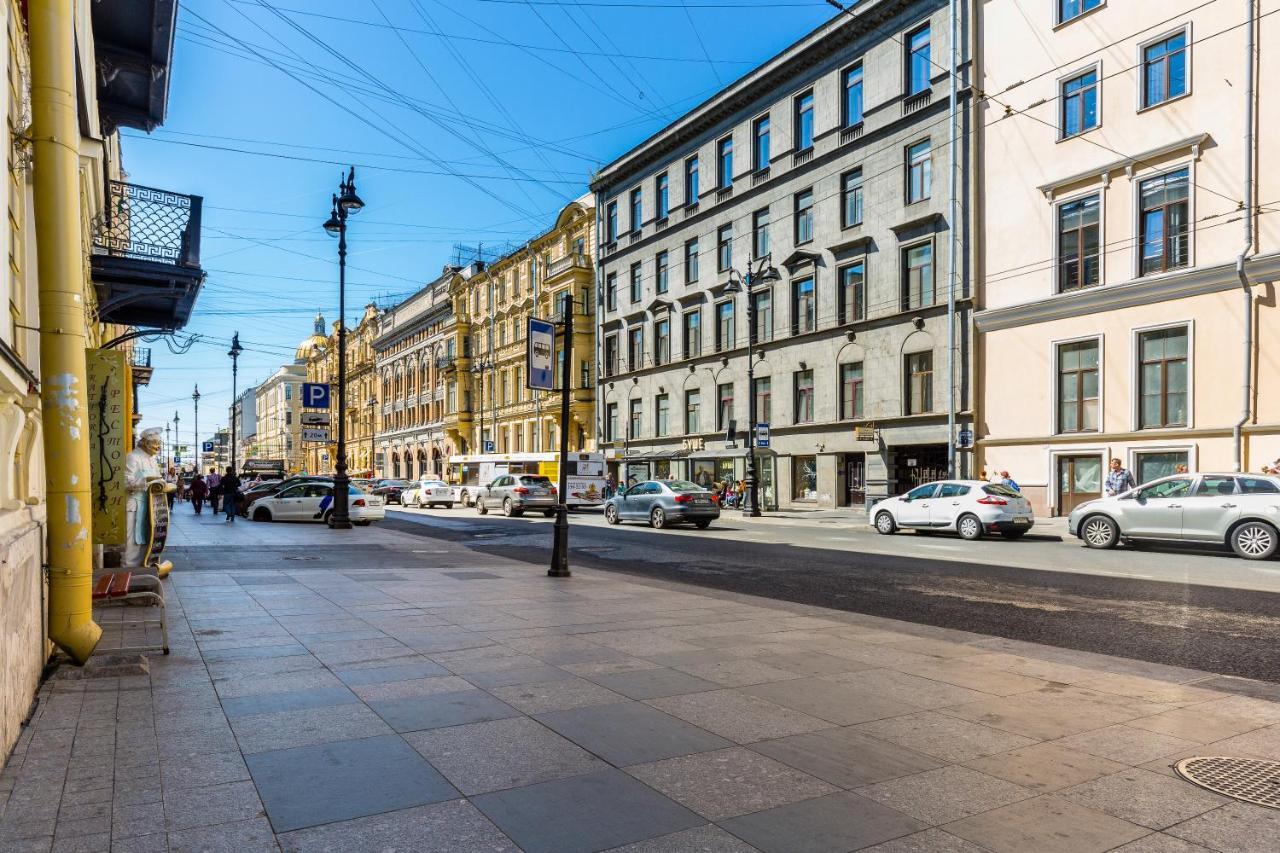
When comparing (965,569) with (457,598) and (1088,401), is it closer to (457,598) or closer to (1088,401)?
(457,598)

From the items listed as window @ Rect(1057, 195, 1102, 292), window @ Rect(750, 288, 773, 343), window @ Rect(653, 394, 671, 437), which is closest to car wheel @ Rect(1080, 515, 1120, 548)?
window @ Rect(1057, 195, 1102, 292)

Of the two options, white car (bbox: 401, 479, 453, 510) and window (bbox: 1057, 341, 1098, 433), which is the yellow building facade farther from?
window (bbox: 1057, 341, 1098, 433)

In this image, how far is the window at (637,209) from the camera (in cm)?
4762

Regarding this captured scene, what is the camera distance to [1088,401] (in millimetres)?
25953

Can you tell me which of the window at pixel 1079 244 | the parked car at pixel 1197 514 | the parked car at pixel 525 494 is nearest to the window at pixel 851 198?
the window at pixel 1079 244

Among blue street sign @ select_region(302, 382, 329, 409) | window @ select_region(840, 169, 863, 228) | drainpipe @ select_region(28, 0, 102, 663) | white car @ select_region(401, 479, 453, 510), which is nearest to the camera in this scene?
drainpipe @ select_region(28, 0, 102, 663)

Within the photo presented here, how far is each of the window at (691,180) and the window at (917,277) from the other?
1479cm

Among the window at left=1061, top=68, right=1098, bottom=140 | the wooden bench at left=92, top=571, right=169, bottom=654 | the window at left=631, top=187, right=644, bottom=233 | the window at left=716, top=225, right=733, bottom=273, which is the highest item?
the window at left=631, top=187, right=644, bottom=233

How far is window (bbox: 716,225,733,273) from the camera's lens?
1602 inches

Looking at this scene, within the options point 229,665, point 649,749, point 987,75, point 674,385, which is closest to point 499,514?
point 674,385

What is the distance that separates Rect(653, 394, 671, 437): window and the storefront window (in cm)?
986

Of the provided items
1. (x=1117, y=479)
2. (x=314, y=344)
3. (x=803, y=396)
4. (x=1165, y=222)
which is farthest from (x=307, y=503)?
(x=314, y=344)

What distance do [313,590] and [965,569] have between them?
33.4 feet

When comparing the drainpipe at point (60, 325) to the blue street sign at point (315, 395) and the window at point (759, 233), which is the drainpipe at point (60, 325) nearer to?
the blue street sign at point (315, 395)
